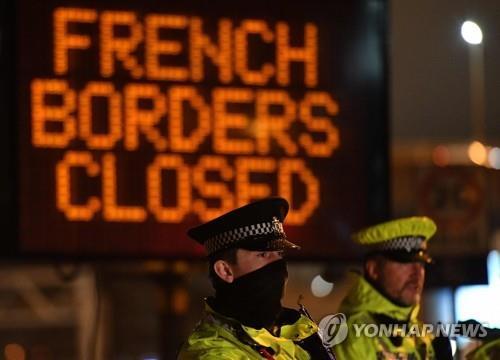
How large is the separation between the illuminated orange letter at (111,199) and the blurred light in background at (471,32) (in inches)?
112

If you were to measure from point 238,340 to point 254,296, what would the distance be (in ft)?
0.47

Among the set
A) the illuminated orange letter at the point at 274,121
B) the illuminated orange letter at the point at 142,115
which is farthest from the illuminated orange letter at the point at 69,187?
the illuminated orange letter at the point at 274,121

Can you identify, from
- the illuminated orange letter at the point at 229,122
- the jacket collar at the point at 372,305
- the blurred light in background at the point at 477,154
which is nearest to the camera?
the jacket collar at the point at 372,305

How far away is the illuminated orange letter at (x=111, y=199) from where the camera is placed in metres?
7.74

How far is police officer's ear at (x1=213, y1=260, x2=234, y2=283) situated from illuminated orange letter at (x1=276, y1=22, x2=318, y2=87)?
3.73 meters

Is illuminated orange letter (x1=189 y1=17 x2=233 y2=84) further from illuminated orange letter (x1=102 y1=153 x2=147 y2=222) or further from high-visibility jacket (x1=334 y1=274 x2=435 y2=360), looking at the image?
high-visibility jacket (x1=334 y1=274 x2=435 y2=360)

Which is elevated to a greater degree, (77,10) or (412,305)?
(77,10)

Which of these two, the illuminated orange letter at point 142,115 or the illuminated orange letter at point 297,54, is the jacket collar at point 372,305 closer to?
the illuminated orange letter at point 142,115

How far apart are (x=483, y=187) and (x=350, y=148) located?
5355mm

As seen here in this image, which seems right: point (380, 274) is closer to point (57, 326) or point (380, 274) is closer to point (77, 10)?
point (77, 10)

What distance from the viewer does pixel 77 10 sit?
7820mm

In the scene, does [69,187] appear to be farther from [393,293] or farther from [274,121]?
[393,293]

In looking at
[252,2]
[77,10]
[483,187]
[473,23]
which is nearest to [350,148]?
[252,2]

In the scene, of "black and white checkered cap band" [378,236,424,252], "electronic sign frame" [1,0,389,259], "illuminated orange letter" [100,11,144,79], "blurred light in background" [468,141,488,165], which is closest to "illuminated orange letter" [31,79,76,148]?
"electronic sign frame" [1,0,389,259]
